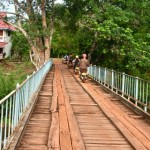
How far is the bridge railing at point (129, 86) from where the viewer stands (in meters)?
11.8

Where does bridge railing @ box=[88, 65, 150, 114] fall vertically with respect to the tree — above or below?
below

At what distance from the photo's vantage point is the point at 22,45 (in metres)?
45.5

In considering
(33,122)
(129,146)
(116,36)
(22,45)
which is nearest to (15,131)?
(33,122)

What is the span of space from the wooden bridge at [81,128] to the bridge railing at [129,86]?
1.64ft

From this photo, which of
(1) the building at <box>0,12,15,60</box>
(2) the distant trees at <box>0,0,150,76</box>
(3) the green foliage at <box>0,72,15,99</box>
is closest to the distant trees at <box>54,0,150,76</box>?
(2) the distant trees at <box>0,0,150,76</box>

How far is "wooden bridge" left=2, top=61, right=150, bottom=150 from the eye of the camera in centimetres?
746

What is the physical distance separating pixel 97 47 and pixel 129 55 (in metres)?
7.45

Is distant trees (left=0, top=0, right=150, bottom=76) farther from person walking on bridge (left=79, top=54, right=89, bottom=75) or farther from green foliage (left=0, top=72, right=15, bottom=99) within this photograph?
green foliage (left=0, top=72, right=15, bottom=99)

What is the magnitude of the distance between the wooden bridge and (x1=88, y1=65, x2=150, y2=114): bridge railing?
50 centimetres

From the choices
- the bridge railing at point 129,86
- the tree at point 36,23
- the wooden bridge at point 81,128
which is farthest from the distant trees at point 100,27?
the wooden bridge at point 81,128

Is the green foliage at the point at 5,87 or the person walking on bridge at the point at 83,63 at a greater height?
the person walking on bridge at the point at 83,63

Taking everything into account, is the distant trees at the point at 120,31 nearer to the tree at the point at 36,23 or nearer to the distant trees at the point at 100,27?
the distant trees at the point at 100,27

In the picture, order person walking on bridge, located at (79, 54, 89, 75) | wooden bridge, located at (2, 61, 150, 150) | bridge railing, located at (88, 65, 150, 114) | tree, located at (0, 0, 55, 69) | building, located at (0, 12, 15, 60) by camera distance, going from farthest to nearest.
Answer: building, located at (0, 12, 15, 60) → tree, located at (0, 0, 55, 69) → person walking on bridge, located at (79, 54, 89, 75) → bridge railing, located at (88, 65, 150, 114) → wooden bridge, located at (2, 61, 150, 150)

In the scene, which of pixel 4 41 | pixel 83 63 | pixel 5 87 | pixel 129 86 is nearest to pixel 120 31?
pixel 83 63
